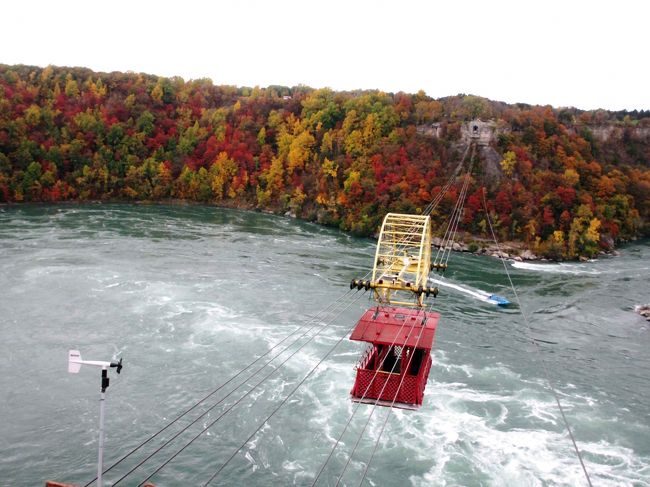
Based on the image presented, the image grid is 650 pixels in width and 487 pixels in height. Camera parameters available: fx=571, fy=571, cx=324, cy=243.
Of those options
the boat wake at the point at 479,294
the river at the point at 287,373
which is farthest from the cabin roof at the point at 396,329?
the boat wake at the point at 479,294

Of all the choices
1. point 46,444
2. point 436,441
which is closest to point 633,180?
point 436,441

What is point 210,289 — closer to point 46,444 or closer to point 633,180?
point 46,444

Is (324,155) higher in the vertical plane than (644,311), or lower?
higher

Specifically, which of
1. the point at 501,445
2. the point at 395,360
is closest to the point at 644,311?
the point at 501,445

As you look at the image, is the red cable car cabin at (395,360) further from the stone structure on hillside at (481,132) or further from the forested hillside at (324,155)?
the stone structure on hillside at (481,132)

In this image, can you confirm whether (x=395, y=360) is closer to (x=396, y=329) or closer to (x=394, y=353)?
(x=394, y=353)

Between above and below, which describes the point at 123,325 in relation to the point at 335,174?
below
